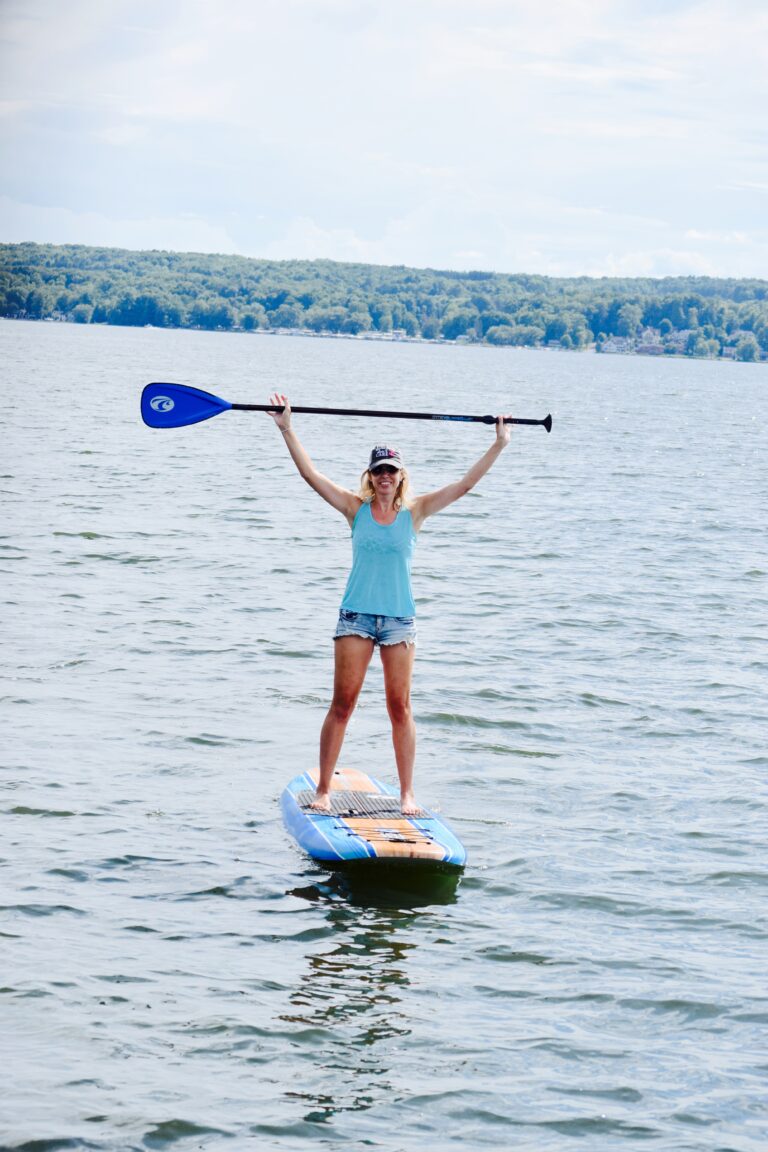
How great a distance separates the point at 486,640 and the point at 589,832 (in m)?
6.76

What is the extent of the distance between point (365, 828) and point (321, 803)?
54cm

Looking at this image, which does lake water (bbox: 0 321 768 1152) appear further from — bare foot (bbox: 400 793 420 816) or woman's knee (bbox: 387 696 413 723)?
woman's knee (bbox: 387 696 413 723)

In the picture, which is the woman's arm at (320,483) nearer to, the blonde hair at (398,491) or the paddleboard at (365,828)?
the blonde hair at (398,491)

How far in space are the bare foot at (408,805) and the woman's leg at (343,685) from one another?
503 millimetres

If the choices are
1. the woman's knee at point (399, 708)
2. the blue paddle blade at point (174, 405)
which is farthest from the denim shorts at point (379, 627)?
the blue paddle blade at point (174, 405)

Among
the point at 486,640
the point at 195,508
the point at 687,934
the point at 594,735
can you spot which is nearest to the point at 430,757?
the point at 594,735

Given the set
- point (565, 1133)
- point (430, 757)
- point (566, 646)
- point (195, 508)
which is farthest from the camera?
point (195, 508)

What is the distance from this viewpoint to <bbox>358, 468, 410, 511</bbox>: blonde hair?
9.03 m

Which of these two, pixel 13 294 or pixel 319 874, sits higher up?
pixel 13 294

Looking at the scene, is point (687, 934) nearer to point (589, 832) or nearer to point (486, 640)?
point (589, 832)

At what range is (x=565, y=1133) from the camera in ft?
21.3

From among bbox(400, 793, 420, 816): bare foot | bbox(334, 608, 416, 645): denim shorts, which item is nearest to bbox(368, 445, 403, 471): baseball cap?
bbox(334, 608, 416, 645): denim shorts

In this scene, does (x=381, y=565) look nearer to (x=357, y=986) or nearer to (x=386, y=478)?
(x=386, y=478)

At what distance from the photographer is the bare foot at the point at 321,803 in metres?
9.71
